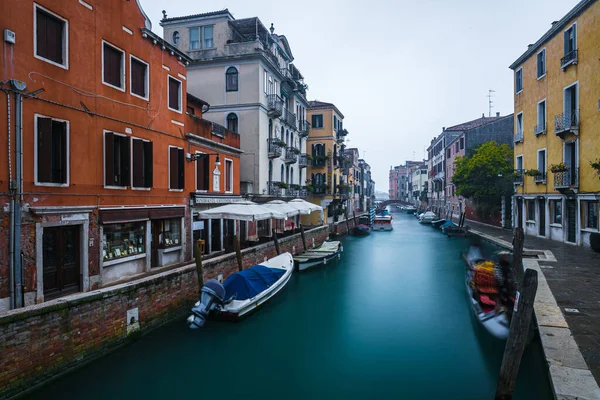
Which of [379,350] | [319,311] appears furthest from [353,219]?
[379,350]

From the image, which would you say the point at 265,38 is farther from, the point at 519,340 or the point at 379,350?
the point at 519,340

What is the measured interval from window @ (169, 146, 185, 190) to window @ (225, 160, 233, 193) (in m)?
3.48

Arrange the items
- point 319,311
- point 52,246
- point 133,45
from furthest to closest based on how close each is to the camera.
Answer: point 319,311 < point 133,45 < point 52,246

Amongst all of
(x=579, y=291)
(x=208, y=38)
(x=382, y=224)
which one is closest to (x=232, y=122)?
(x=208, y=38)

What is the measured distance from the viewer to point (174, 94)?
12.9 metres

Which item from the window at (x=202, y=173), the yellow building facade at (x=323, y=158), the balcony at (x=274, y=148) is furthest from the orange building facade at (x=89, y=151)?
the yellow building facade at (x=323, y=158)

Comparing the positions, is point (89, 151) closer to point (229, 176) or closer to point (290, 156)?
point (229, 176)

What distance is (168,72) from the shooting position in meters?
12.5

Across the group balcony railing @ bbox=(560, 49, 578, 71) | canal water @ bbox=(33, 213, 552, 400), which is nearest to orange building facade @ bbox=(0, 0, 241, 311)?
canal water @ bbox=(33, 213, 552, 400)

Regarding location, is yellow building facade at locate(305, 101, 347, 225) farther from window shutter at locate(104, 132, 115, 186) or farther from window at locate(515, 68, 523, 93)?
window shutter at locate(104, 132, 115, 186)

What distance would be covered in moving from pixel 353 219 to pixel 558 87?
2317cm

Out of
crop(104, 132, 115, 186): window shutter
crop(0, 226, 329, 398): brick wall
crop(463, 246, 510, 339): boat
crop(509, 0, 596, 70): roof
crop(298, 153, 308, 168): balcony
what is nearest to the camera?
crop(0, 226, 329, 398): brick wall

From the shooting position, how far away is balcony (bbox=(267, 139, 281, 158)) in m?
21.6

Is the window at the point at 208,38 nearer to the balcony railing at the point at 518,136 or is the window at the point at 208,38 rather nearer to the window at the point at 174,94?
the window at the point at 174,94
